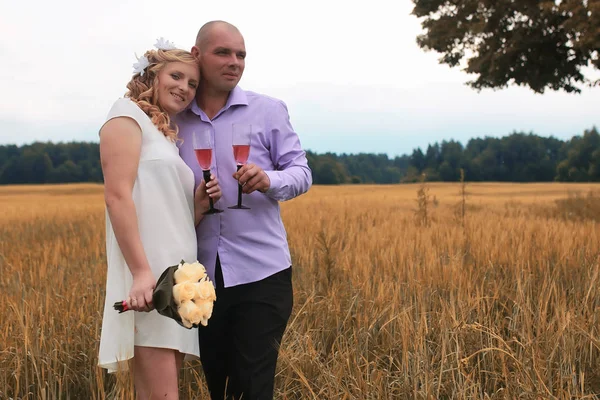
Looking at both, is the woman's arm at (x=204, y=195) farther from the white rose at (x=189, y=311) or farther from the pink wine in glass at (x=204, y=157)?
the white rose at (x=189, y=311)

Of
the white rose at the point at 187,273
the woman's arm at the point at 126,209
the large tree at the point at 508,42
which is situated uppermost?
the large tree at the point at 508,42

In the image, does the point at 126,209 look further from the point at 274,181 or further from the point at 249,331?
the point at 249,331

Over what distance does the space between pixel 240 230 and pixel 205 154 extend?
39 cm

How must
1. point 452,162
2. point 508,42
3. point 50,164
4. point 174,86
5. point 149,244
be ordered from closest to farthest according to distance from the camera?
1. point 149,244
2. point 174,86
3. point 508,42
4. point 50,164
5. point 452,162

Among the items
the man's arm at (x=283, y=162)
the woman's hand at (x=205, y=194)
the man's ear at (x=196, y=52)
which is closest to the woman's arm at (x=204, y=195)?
the woman's hand at (x=205, y=194)

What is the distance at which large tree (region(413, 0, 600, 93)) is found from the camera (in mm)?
12523

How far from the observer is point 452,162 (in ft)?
234

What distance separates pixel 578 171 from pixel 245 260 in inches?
2583

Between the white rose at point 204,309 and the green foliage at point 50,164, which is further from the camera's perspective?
the green foliage at point 50,164

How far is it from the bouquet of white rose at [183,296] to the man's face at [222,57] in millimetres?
864

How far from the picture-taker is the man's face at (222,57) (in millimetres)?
2293

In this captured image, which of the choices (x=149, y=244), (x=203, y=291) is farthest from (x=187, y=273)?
(x=149, y=244)

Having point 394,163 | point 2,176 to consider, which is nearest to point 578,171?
point 394,163

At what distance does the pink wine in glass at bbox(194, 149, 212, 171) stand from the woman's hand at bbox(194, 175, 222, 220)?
0.07m
